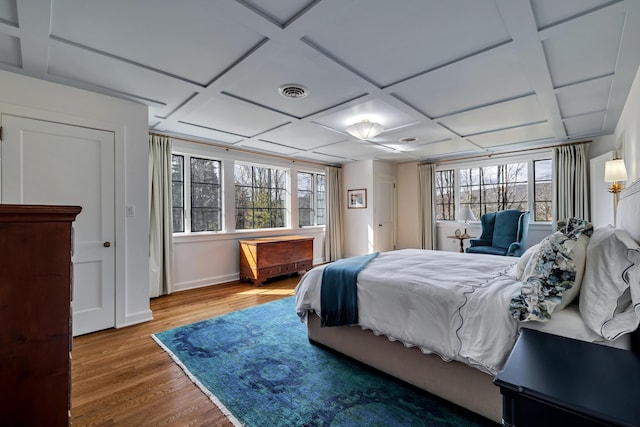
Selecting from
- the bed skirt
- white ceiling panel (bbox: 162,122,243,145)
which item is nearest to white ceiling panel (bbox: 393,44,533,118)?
the bed skirt

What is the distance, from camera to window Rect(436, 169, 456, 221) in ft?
20.6

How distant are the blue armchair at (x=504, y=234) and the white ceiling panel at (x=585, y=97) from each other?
5.54 feet

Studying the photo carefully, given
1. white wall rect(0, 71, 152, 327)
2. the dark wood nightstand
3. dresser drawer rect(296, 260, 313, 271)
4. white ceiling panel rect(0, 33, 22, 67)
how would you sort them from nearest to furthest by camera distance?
the dark wood nightstand < white ceiling panel rect(0, 33, 22, 67) < white wall rect(0, 71, 152, 327) < dresser drawer rect(296, 260, 313, 271)

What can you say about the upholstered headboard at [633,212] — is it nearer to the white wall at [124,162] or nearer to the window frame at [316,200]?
the white wall at [124,162]

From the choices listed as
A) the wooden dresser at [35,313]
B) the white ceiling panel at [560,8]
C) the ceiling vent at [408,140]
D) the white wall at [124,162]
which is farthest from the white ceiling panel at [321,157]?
→ the wooden dresser at [35,313]

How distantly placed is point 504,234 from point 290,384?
4280 mm

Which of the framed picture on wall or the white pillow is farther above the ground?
the framed picture on wall

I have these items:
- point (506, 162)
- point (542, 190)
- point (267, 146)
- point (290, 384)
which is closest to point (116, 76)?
point (267, 146)

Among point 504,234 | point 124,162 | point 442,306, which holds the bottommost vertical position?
point 442,306

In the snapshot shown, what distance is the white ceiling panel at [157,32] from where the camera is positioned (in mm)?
1683

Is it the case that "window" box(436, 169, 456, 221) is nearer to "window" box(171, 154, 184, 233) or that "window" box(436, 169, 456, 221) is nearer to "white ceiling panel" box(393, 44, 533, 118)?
"white ceiling panel" box(393, 44, 533, 118)

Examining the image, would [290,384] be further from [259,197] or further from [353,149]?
[353,149]

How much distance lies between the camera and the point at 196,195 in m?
4.71

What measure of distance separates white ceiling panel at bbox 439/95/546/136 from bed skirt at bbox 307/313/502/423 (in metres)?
2.78
